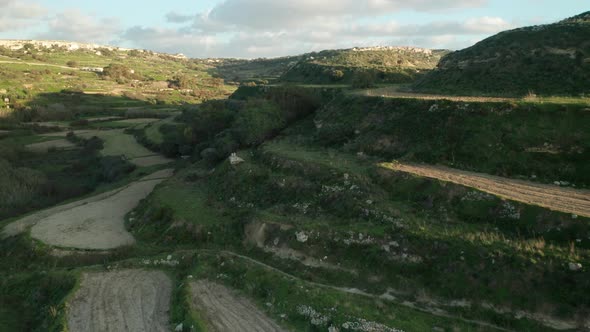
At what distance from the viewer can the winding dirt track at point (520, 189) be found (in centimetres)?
1988

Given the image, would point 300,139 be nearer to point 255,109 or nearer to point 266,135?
point 266,135

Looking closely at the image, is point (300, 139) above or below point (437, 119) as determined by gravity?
below

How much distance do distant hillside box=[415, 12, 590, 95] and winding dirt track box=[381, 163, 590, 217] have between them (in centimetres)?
1281

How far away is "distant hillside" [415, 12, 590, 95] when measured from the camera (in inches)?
1320

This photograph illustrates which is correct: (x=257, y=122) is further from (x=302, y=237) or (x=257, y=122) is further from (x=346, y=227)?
(x=346, y=227)

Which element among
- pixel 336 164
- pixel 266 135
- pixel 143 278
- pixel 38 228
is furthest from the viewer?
pixel 266 135

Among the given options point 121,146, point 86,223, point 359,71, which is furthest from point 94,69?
point 86,223

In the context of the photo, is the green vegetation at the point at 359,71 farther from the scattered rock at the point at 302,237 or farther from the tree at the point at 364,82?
the scattered rock at the point at 302,237

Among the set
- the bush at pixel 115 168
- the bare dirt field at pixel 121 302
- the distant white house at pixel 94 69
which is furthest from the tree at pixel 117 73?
the bare dirt field at pixel 121 302

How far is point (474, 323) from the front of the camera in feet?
52.6

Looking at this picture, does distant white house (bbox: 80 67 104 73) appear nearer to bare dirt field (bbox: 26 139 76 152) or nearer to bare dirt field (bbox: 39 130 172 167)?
bare dirt field (bbox: 39 130 172 167)

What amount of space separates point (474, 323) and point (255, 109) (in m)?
34.0

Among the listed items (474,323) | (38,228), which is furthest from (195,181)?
(474,323)

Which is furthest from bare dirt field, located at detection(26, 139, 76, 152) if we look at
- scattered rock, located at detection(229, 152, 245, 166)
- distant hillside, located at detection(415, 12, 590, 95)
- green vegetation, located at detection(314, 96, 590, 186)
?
distant hillside, located at detection(415, 12, 590, 95)
